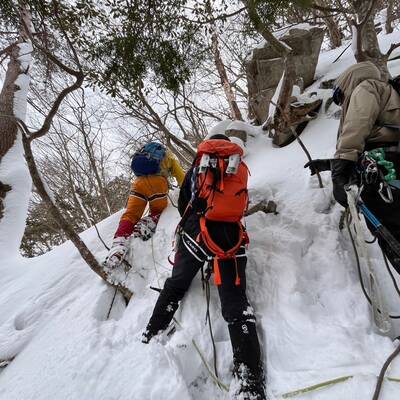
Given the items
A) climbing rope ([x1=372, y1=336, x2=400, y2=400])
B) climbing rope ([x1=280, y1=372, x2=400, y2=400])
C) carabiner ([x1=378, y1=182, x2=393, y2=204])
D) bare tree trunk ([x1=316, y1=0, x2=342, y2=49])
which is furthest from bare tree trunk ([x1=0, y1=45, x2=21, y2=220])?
bare tree trunk ([x1=316, y1=0, x2=342, y2=49])

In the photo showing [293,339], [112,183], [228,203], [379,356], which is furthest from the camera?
[112,183]

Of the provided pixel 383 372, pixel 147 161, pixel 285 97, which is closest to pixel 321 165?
pixel 383 372

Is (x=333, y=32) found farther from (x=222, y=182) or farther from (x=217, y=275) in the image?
(x=217, y=275)

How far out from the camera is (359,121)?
68.7 inches

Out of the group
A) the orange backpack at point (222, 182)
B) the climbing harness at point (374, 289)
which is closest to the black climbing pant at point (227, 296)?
the orange backpack at point (222, 182)

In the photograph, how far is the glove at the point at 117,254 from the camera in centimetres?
284

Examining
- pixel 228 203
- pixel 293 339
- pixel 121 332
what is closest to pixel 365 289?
pixel 293 339

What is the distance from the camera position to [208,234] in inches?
83.1

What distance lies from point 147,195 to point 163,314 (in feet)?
5.65

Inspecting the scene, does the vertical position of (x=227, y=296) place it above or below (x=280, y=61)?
below

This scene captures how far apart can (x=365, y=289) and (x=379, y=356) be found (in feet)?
1.80

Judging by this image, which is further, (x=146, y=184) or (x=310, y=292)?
(x=146, y=184)

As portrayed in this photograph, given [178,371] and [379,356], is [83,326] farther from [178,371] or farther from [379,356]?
[379,356]

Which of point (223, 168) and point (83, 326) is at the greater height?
point (223, 168)
